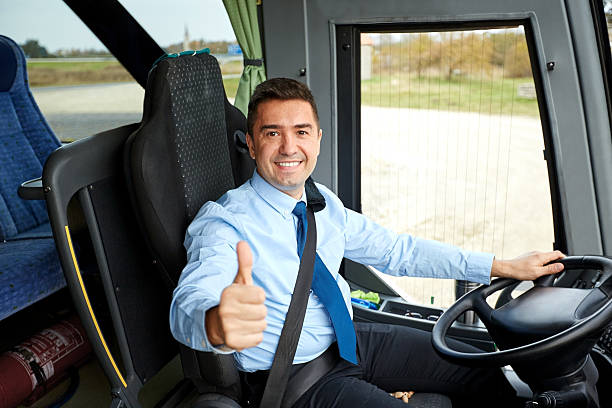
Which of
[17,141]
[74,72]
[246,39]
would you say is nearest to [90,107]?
[74,72]

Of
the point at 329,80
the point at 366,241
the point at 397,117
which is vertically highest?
the point at 329,80

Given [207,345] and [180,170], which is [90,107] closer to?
[180,170]

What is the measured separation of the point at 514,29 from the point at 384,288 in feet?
4.02

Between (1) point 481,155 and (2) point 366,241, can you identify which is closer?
(2) point 366,241

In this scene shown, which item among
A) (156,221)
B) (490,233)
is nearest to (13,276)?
(156,221)

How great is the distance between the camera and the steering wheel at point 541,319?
1121 millimetres

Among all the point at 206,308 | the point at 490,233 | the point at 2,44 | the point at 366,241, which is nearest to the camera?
the point at 206,308

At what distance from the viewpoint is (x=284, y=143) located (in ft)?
4.65

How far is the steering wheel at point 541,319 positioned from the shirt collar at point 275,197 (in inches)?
19.2

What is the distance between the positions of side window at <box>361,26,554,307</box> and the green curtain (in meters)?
0.48

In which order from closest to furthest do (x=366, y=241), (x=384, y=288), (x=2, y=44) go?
(x=366, y=241) → (x=384, y=288) → (x=2, y=44)

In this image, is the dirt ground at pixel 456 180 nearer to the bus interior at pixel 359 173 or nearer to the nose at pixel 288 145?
the bus interior at pixel 359 173

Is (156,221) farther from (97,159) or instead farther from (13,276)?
(13,276)

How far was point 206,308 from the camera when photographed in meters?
0.93
